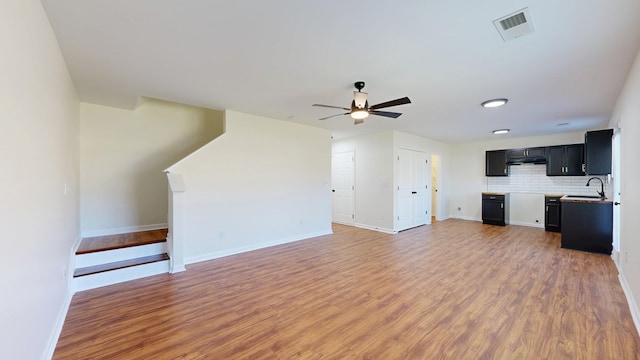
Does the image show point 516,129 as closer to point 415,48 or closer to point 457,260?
point 457,260

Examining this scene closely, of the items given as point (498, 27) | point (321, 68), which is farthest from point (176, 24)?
point (498, 27)

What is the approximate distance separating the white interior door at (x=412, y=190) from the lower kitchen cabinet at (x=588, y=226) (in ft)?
9.42

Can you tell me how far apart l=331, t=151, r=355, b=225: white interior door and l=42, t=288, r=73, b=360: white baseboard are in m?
5.50

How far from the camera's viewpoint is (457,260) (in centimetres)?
406

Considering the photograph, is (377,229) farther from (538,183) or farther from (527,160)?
(538,183)

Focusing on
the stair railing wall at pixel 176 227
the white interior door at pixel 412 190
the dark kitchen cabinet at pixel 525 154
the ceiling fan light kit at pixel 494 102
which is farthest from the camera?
the dark kitchen cabinet at pixel 525 154

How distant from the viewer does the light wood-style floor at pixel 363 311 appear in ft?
6.55

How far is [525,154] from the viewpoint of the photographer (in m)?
6.80

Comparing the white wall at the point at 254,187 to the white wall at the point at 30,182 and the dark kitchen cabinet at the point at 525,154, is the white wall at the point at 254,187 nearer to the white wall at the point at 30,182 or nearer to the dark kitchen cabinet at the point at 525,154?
the white wall at the point at 30,182

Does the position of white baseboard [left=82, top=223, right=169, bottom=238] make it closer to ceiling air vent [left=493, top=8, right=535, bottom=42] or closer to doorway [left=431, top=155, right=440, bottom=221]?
ceiling air vent [left=493, top=8, right=535, bottom=42]

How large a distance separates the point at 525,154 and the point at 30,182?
888 cm

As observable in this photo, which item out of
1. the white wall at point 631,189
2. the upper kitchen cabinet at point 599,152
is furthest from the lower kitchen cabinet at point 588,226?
the white wall at point 631,189

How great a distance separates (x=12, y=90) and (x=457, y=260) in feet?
16.2

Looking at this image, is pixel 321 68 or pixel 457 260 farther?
pixel 457 260
